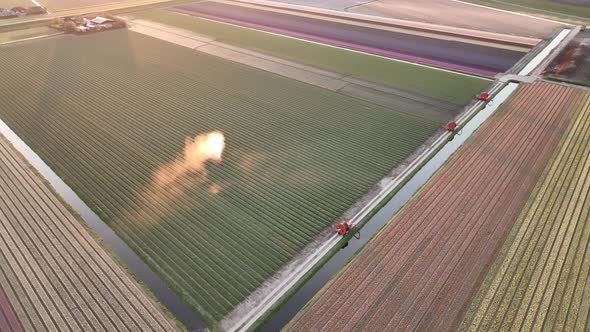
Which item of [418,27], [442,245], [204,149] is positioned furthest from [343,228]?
[418,27]

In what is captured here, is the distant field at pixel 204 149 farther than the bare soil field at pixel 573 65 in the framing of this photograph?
No

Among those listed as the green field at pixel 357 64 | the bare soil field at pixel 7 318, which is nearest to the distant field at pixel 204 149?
the bare soil field at pixel 7 318

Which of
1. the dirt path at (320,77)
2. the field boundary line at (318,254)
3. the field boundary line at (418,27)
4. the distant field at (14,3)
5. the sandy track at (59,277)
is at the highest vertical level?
the field boundary line at (418,27)

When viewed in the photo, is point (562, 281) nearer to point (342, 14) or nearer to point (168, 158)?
point (168, 158)

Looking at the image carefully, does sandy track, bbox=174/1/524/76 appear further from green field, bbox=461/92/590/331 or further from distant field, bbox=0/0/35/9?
distant field, bbox=0/0/35/9

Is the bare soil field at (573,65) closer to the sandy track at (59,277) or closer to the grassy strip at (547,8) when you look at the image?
the grassy strip at (547,8)

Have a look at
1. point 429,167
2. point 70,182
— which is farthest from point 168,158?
point 429,167

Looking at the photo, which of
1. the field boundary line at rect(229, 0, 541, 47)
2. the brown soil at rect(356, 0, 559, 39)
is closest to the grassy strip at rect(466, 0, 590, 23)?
the brown soil at rect(356, 0, 559, 39)
